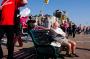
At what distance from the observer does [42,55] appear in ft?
27.1

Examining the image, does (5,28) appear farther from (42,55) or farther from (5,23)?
(42,55)

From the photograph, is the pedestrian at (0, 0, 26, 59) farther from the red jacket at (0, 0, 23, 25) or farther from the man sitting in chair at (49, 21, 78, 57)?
the man sitting in chair at (49, 21, 78, 57)

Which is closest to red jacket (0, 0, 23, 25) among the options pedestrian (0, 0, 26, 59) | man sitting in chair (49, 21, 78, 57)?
pedestrian (0, 0, 26, 59)

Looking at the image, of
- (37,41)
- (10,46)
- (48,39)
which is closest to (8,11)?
(10,46)

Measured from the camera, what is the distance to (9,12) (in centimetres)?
720

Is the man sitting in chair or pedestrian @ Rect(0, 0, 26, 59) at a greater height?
pedestrian @ Rect(0, 0, 26, 59)

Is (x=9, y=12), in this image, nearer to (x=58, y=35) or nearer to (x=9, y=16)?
(x=9, y=16)

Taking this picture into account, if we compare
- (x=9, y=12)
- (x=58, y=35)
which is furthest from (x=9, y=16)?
(x=58, y=35)

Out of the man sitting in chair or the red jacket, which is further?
the man sitting in chair

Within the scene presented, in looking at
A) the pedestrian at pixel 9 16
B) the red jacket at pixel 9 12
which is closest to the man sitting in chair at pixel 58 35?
the pedestrian at pixel 9 16

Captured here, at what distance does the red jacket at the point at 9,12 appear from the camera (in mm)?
7188

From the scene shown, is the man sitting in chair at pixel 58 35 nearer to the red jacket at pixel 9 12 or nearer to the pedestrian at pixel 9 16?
the pedestrian at pixel 9 16

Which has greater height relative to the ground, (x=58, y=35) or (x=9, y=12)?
(x=9, y=12)

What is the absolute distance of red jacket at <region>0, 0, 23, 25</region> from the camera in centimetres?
719
